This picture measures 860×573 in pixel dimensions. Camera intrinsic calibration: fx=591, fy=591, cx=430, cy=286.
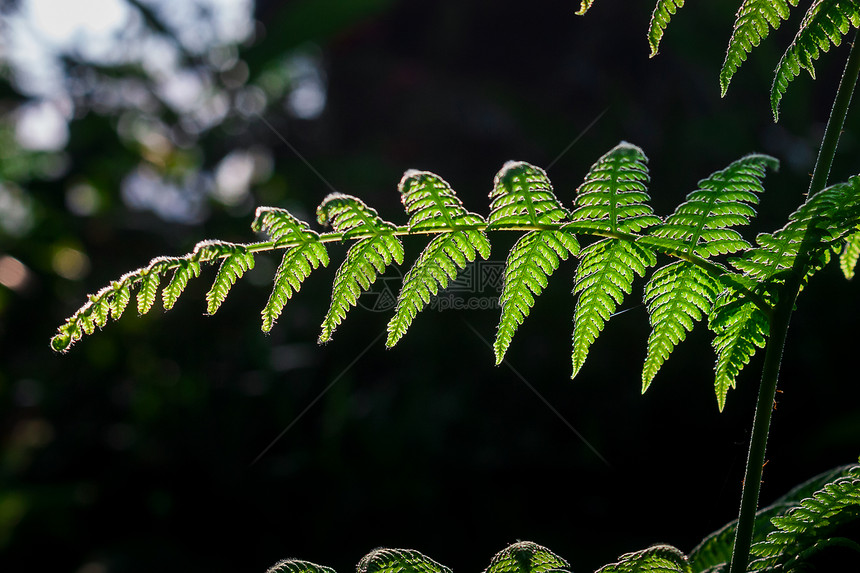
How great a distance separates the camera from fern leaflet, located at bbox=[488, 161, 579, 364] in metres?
0.61

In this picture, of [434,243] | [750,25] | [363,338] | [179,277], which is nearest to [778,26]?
[750,25]

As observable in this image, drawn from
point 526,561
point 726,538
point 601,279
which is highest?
point 601,279

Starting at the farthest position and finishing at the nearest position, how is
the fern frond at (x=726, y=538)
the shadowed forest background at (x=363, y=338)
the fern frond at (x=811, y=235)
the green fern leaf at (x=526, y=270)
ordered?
1. the shadowed forest background at (x=363, y=338)
2. the fern frond at (x=726, y=538)
3. the green fern leaf at (x=526, y=270)
4. the fern frond at (x=811, y=235)

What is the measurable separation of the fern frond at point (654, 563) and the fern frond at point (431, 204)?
1.31ft

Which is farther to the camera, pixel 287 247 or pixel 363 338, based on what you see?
pixel 363 338


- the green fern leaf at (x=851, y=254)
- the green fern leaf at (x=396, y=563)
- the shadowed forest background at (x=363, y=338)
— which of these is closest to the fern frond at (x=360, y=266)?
the green fern leaf at (x=396, y=563)

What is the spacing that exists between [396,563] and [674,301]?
400mm

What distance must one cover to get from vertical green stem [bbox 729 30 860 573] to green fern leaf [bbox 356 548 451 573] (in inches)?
12.3

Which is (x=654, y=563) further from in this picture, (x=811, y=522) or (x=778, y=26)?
(x=778, y=26)

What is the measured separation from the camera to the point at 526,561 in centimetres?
57

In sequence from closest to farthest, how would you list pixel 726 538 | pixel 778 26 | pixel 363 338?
pixel 778 26
pixel 726 538
pixel 363 338

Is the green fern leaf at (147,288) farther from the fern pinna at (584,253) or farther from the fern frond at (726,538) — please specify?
the fern frond at (726,538)

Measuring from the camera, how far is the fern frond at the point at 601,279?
25.1 inches

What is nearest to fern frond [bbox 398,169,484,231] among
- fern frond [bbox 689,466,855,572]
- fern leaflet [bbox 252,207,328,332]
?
fern leaflet [bbox 252,207,328,332]
